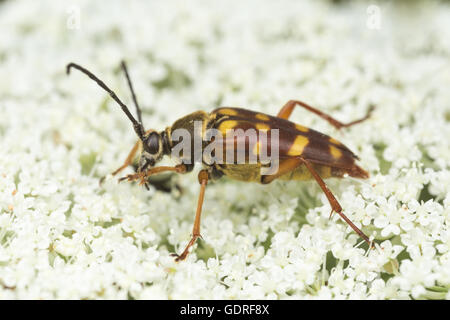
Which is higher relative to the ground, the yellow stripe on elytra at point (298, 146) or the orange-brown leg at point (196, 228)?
the yellow stripe on elytra at point (298, 146)

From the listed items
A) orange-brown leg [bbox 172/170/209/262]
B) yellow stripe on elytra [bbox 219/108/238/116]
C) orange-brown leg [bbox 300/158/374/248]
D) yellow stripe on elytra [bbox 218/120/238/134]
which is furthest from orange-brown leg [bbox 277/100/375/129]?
orange-brown leg [bbox 172/170/209/262]

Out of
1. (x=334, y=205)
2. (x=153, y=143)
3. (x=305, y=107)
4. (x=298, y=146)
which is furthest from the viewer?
(x=305, y=107)

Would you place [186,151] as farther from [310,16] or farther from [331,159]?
[310,16]

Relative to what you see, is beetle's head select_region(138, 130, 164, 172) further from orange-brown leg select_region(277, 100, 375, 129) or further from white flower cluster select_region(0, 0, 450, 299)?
orange-brown leg select_region(277, 100, 375, 129)

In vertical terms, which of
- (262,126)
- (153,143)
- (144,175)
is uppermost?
(262,126)

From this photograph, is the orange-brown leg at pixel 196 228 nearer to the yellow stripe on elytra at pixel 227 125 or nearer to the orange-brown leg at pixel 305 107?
the yellow stripe on elytra at pixel 227 125


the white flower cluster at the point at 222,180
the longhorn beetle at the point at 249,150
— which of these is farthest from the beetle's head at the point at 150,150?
the white flower cluster at the point at 222,180

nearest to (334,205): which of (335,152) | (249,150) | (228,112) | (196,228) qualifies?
(335,152)

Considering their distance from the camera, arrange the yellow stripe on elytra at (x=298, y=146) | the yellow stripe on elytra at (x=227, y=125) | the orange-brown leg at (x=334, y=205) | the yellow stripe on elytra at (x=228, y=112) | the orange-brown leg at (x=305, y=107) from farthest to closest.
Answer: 1. the orange-brown leg at (x=305, y=107)
2. the yellow stripe on elytra at (x=228, y=112)
3. the yellow stripe on elytra at (x=227, y=125)
4. the yellow stripe on elytra at (x=298, y=146)
5. the orange-brown leg at (x=334, y=205)

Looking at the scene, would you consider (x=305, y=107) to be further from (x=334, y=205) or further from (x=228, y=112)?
(x=334, y=205)
